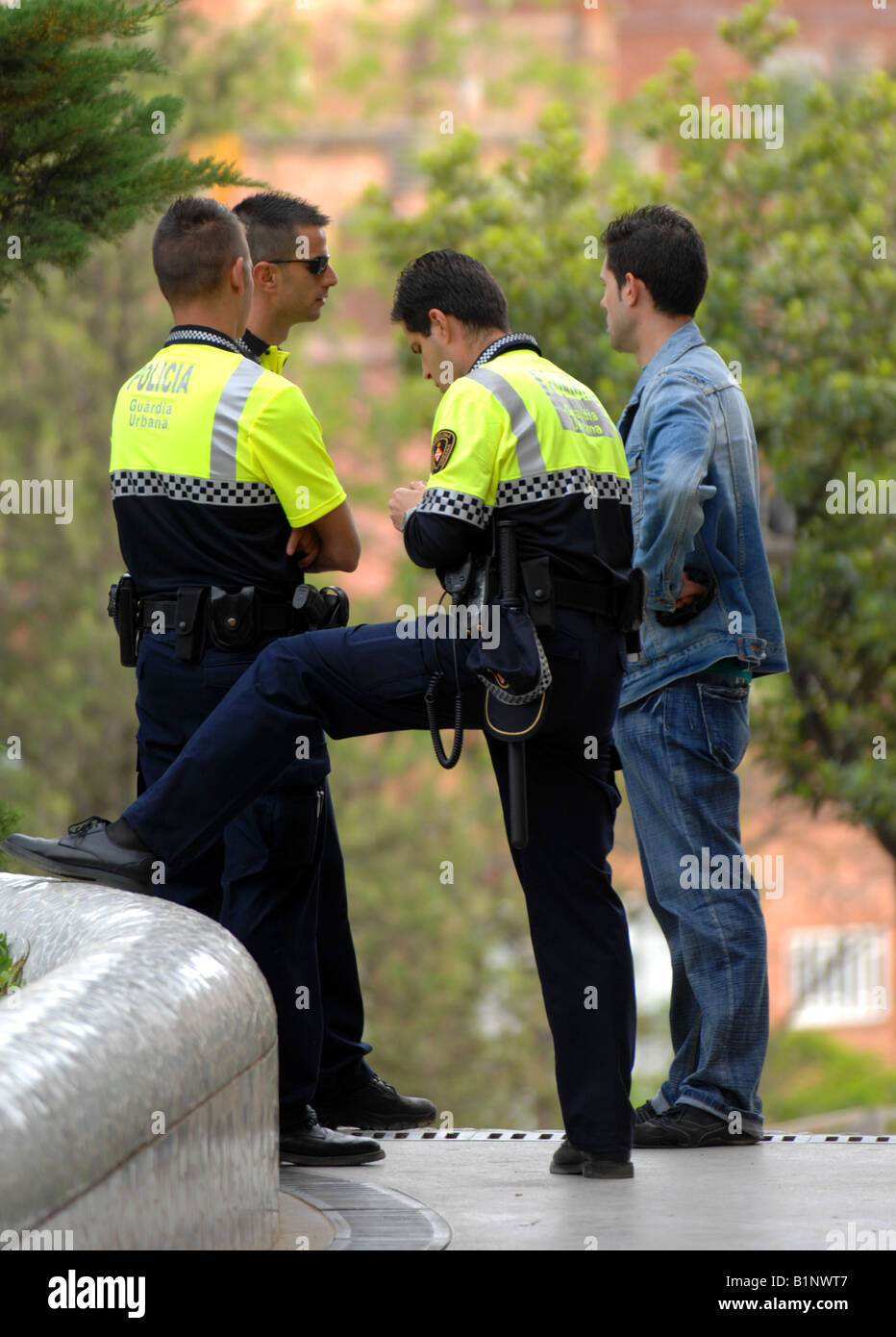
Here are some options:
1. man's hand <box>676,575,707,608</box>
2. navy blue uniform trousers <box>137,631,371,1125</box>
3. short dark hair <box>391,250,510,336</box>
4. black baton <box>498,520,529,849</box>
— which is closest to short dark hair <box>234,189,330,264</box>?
short dark hair <box>391,250,510,336</box>

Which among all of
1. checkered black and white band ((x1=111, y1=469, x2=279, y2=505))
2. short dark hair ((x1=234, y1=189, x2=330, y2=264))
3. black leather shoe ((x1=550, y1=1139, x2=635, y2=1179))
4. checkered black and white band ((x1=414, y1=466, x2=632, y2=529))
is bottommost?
black leather shoe ((x1=550, y1=1139, x2=635, y2=1179))

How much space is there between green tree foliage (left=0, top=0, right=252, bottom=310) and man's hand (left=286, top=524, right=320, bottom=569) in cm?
156

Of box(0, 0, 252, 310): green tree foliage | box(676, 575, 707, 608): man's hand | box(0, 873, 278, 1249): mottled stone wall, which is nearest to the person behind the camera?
box(0, 873, 278, 1249): mottled stone wall

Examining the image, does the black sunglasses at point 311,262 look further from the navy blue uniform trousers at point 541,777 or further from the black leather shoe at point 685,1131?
the black leather shoe at point 685,1131

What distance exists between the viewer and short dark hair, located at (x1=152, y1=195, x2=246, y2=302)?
14.3 feet

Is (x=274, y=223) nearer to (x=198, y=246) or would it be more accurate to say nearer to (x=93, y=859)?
(x=198, y=246)

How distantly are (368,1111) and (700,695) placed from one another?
1372mm

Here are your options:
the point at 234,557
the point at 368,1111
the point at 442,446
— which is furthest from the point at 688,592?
the point at 368,1111

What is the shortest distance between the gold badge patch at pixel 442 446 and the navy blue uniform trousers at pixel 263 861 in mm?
669

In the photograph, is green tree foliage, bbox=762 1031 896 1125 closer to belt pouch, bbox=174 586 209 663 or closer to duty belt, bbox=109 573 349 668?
duty belt, bbox=109 573 349 668

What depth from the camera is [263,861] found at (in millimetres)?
4203

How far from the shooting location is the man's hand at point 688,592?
4609 mm

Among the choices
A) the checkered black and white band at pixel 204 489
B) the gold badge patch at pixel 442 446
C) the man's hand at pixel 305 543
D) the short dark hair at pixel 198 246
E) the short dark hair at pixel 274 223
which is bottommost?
the man's hand at pixel 305 543

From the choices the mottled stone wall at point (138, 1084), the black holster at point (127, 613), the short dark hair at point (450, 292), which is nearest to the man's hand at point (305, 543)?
the black holster at point (127, 613)
